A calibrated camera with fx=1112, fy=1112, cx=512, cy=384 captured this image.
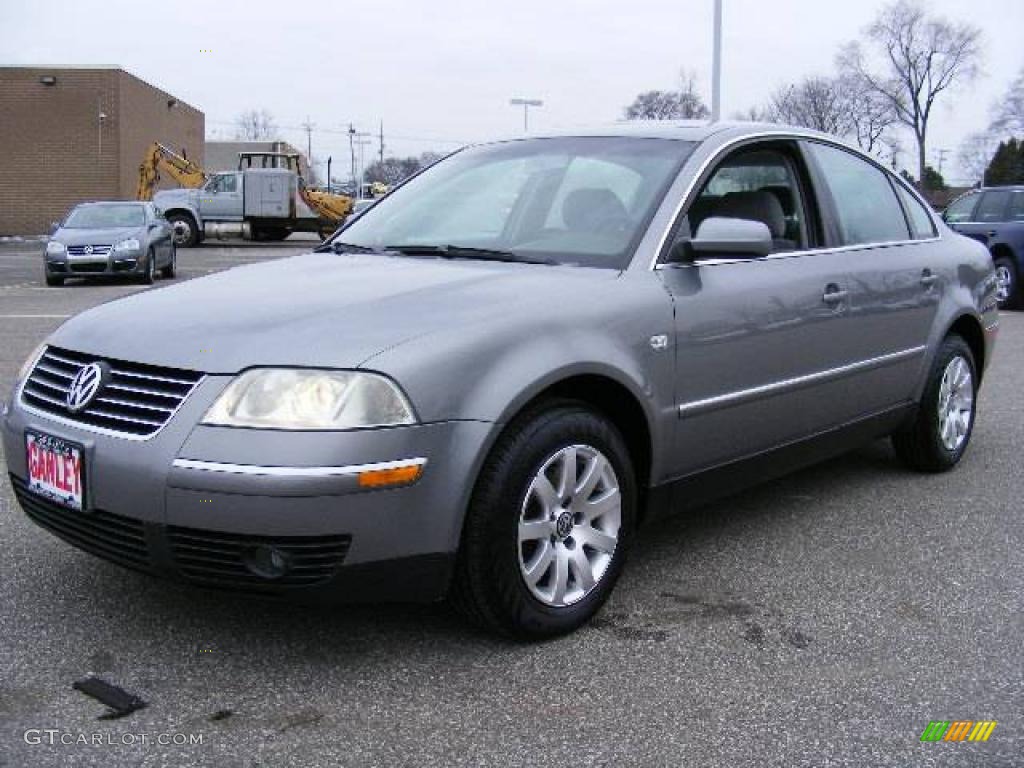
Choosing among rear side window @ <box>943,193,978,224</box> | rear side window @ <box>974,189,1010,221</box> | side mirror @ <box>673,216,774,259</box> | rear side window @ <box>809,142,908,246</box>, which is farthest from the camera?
rear side window @ <box>943,193,978,224</box>

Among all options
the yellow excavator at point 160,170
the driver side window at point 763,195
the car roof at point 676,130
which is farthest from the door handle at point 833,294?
the yellow excavator at point 160,170

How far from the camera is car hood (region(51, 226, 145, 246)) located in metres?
16.4

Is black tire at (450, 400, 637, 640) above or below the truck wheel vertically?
below

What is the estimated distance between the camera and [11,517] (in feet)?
14.0

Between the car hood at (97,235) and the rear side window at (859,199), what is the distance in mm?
13636

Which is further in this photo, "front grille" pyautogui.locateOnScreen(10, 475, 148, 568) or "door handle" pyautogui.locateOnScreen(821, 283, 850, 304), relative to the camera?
"door handle" pyautogui.locateOnScreen(821, 283, 850, 304)

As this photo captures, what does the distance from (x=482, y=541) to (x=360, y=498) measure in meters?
0.38

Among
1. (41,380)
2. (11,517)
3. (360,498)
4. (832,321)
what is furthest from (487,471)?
(11,517)

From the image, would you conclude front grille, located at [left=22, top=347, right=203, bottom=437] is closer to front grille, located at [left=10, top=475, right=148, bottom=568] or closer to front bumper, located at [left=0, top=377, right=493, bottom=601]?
front bumper, located at [left=0, top=377, right=493, bottom=601]

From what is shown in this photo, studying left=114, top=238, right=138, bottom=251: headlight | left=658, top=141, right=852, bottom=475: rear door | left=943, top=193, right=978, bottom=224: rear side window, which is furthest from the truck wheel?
left=658, top=141, right=852, bottom=475: rear door

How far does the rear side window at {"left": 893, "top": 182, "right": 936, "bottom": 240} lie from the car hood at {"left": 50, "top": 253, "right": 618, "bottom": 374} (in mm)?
2245

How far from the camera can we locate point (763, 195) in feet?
14.0

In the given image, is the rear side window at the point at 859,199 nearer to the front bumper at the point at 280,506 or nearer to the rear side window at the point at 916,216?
the rear side window at the point at 916,216

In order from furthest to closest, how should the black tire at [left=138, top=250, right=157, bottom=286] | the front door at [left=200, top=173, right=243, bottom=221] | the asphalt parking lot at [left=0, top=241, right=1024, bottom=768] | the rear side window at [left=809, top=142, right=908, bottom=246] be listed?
1. the front door at [left=200, top=173, right=243, bottom=221]
2. the black tire at [left=138, top=250, right=157, bottom=286]
3. the rear side window at [left=809, top=142, right=908, bottom=246]
4. the asphalt parking lot at [left=0, top=241, right=1024, bottom=768]
